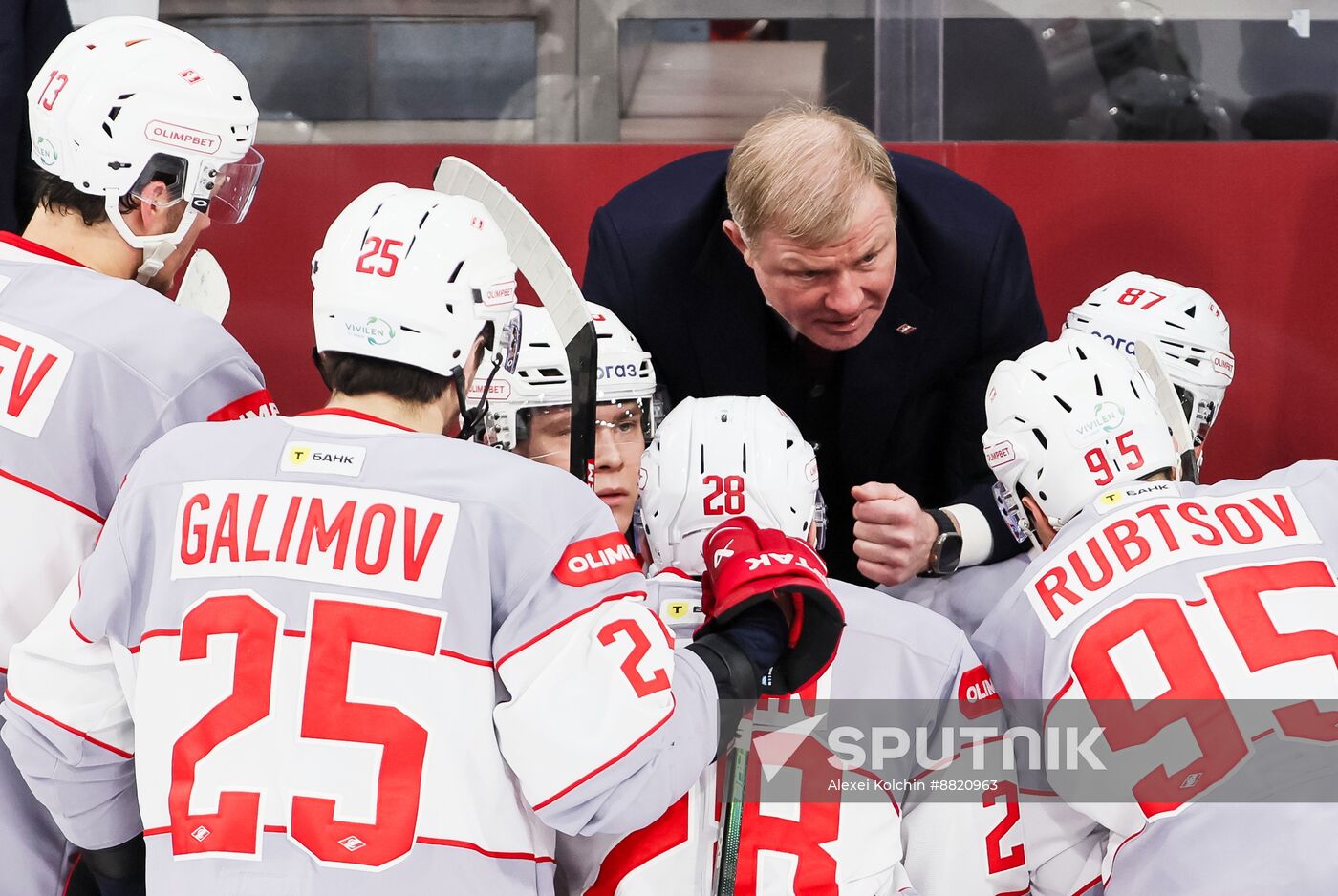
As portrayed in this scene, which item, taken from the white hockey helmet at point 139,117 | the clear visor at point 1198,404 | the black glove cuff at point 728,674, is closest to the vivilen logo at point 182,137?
the white hockey helmet at point 139,117

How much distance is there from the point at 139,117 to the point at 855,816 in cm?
153

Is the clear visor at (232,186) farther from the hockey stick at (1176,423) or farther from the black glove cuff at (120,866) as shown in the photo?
the hockey stick at (1176,423)

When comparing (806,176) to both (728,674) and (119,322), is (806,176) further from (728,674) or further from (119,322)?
(119,322)

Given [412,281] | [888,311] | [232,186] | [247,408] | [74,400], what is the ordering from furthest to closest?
1. [888,311]
2. [232,186]
3. [247,408]
4. [74,400]
5. [412,281]

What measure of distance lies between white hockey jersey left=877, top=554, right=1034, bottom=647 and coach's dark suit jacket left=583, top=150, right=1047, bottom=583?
14.5 inches

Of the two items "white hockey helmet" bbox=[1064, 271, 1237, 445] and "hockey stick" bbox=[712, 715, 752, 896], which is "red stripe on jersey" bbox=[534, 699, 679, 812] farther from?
"white hockey helmet" bbox=[1064, 271, 1237, 445]

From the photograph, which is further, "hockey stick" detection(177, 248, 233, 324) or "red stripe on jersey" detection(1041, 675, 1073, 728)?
"hockey stick" detection(177, 248, 233, 324)

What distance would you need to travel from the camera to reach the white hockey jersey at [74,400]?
194cm

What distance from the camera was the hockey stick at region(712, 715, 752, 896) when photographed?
1.82m

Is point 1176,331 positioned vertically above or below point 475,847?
above

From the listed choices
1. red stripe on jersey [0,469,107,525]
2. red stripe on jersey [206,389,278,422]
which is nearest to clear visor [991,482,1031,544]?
red stripe on jersey [206,389,278,422]

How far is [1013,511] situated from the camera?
2.32m

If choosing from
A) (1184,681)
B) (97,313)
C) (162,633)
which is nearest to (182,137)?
(97,313)

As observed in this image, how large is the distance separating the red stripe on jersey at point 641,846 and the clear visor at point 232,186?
4.09ft
